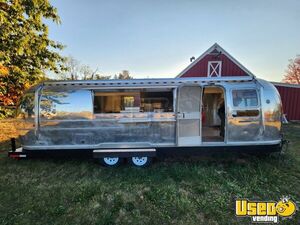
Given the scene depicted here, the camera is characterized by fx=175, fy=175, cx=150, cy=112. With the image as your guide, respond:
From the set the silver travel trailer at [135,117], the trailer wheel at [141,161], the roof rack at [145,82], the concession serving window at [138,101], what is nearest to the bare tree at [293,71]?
the silver travel trailer at [135,117]

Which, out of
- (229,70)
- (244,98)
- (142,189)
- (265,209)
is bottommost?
(265,209)

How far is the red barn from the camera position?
47.0 ft

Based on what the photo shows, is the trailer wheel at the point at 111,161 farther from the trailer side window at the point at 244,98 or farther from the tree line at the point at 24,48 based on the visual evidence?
the tree line at the point at 24,48

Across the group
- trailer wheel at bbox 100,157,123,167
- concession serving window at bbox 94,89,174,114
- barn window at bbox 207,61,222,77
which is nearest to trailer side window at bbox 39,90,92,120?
concession serving window at bbox 94,89,174,114

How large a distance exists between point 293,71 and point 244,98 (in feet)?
146

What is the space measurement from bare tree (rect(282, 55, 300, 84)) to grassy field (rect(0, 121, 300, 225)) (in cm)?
4257

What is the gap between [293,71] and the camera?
38.0 meters

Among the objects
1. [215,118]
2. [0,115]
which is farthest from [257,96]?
[0,115]

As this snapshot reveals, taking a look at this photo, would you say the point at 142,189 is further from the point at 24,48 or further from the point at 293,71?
the point at 293,71

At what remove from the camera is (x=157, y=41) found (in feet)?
37.6

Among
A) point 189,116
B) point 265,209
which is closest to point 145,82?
point 189,116

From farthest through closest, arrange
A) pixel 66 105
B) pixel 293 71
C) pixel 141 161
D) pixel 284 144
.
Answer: pixel 293 71
pixel 284 144
pixel 141 161
pixel 66 105

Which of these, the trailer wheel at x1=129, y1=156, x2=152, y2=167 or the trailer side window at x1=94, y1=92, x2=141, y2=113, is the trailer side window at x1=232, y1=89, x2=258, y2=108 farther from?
the trailer wheel at x1=129, y1=156, x2=152, y2=167

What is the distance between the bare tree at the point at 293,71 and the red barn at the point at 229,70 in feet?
101
